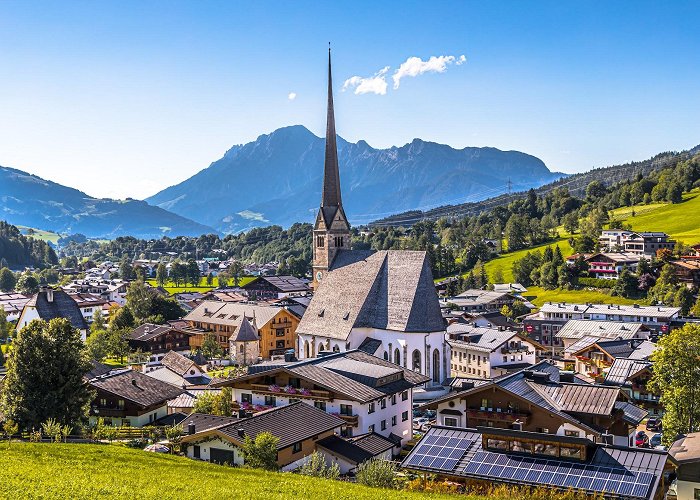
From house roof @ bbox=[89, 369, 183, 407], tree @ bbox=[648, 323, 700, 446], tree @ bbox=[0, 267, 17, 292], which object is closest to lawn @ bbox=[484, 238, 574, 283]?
house roof @ bbox=[89, 369, 183, 407]

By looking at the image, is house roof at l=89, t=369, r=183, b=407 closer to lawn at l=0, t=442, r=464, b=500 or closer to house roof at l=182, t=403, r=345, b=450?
house roof at l=182, t=403, r=345, b=450

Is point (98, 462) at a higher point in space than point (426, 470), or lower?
higher

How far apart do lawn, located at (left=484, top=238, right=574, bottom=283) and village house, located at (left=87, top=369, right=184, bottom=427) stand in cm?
10444

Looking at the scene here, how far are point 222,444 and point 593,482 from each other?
15.8 meters

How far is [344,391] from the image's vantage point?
40.2m

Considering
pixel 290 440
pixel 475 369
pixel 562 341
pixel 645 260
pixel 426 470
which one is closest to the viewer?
pixel 426 470

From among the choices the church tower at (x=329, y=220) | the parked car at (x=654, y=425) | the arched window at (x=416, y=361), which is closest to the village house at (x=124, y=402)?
the arched window at (x=416, y=361)

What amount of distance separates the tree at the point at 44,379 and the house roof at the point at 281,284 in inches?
4204

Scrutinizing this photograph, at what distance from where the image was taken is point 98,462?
1049 inches

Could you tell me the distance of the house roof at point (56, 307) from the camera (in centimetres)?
9694

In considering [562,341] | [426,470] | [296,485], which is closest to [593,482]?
[426,470]

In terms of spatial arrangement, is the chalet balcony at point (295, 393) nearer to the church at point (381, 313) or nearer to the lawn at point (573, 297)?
the church at point (381, 313)

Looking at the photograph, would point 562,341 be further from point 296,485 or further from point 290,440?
point 296,485

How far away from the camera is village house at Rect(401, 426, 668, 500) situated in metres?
26.4
